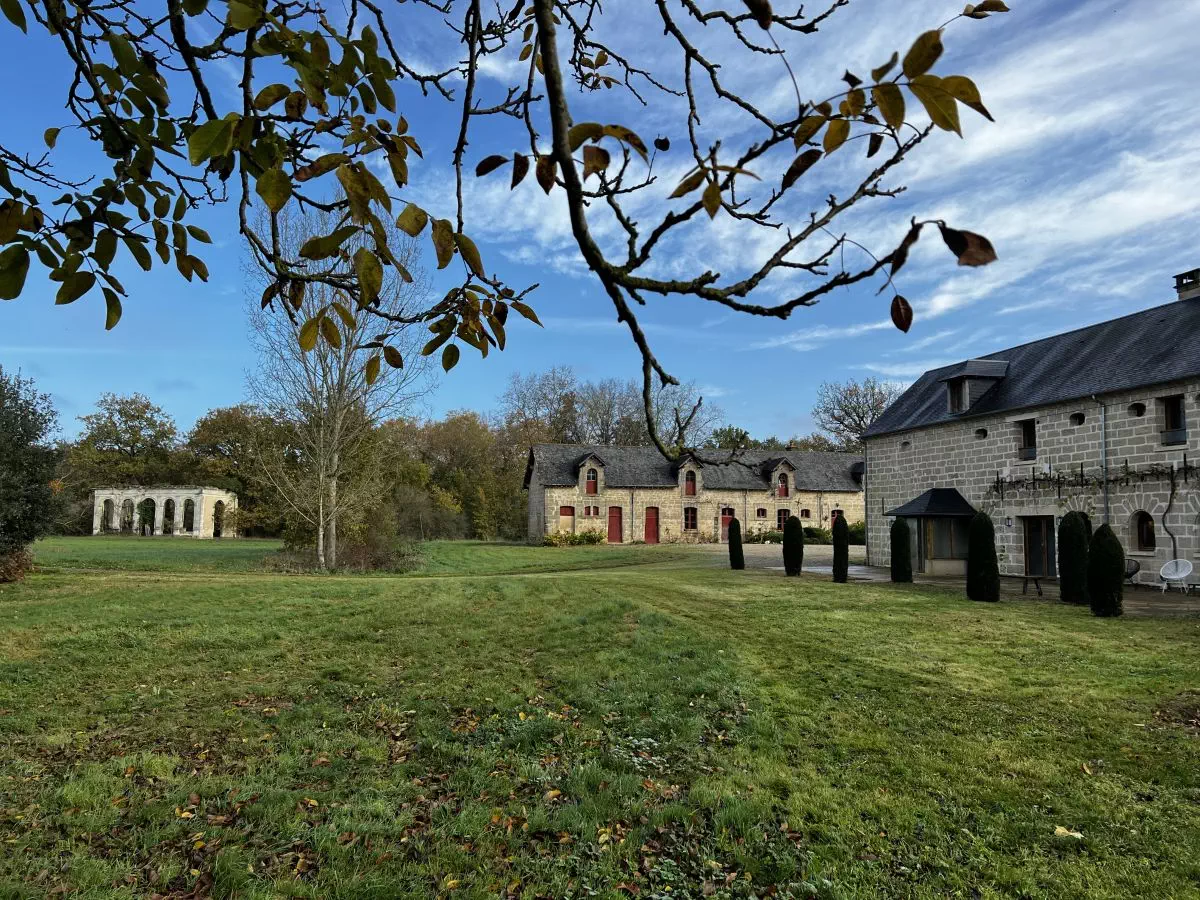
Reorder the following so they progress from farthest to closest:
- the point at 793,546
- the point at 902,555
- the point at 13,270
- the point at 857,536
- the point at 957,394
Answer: the point at 857,536
the point at 957,394
the point at 793,546
the point at 902,555
the point at 13,270

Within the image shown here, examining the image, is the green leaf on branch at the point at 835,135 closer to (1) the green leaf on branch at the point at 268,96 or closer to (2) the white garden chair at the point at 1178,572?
(1) the green leaf on branch at the point at 268,96

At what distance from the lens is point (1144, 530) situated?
1627cm

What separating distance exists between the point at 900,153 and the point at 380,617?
36.4ft

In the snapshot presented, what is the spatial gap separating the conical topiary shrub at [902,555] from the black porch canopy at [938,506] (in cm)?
265

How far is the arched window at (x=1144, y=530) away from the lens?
1606cm

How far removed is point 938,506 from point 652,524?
64.9 ft

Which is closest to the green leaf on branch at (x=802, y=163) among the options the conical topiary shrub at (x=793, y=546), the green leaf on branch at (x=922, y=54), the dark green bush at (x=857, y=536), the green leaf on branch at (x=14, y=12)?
the green leaf on branch at (x=922, y=54)

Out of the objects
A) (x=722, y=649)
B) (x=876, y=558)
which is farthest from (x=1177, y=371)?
(x=722, y=649)

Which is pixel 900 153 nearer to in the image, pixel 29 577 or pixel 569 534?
pixel 29 577

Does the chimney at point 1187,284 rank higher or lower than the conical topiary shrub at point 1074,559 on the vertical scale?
higher

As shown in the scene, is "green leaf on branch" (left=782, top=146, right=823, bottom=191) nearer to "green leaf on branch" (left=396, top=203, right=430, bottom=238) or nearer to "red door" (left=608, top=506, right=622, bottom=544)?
"green leaf on branch" (left=396, top=203, right=430, bottom=238)

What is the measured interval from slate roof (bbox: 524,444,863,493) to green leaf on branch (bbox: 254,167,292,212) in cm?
3512

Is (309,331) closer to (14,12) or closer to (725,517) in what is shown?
(14,12)

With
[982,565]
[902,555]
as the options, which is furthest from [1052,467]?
→ [982,565]
